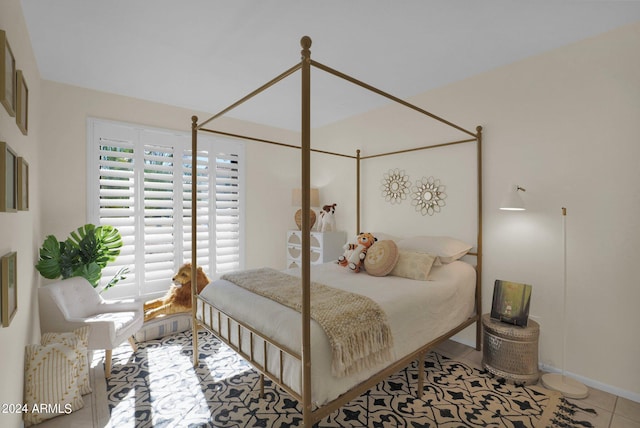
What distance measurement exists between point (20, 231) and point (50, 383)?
102 centimetres

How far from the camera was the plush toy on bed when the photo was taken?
296 centimetres

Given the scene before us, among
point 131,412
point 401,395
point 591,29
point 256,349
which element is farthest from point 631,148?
point 131,412

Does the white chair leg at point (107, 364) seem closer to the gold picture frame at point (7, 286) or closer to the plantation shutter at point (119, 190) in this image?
the gold picture frame at point (7, 286)

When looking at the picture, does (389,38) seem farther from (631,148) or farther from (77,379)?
(77,379)

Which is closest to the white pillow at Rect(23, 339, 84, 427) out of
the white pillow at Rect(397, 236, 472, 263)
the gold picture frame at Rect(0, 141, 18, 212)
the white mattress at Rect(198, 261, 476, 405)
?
the white mattress at Rect(198, 261, 476, 405)

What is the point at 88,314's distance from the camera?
2729 millimetres

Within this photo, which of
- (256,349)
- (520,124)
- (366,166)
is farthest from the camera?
(366,166)

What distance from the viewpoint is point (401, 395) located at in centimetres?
226

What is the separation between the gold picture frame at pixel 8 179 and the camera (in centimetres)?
132

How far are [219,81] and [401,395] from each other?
3.29m

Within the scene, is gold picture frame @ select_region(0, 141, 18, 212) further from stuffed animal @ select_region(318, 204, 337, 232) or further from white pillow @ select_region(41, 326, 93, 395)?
stuffed animal @ select_region(318, 204, 337, 232)

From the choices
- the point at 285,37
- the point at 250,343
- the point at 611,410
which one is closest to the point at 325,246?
the point at 250,343

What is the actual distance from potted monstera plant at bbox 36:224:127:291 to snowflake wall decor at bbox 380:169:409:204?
300 centimetres

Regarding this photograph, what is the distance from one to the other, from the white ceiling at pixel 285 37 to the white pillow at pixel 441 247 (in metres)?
1.64
